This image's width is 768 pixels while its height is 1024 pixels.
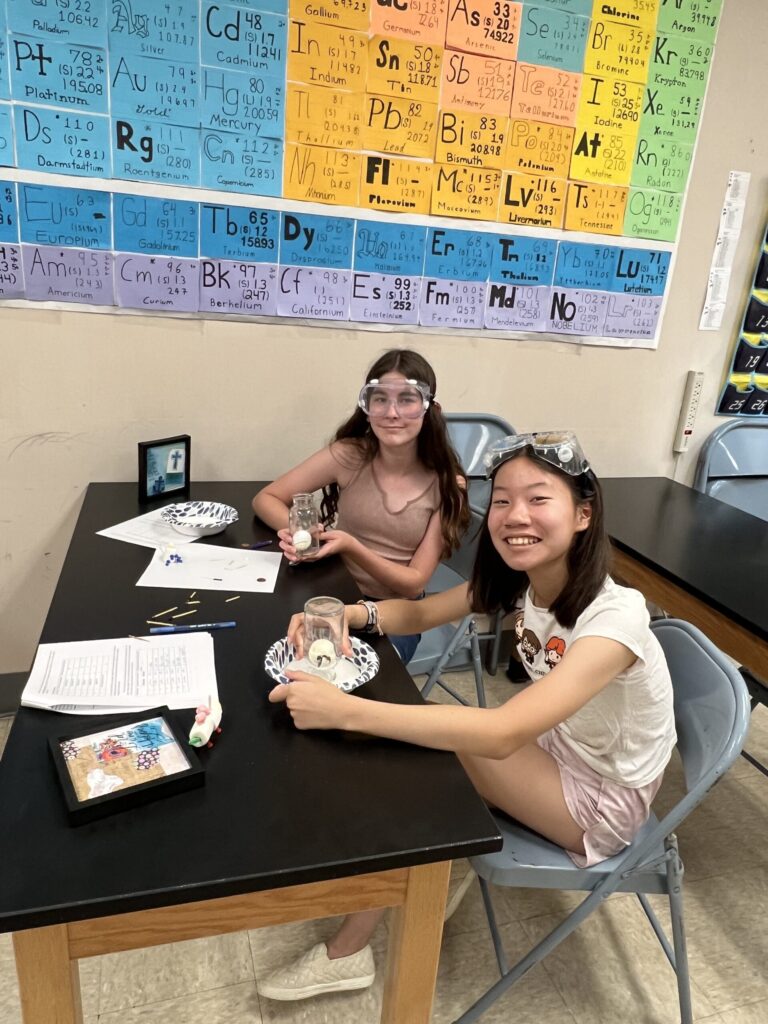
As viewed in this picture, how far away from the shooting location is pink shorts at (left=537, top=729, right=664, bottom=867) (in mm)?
1235

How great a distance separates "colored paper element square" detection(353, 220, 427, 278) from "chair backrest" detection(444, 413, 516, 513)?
0.52m

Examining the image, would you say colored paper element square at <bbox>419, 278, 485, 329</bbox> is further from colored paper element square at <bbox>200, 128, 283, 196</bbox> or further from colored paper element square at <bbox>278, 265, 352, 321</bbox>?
colored paper element square at <bbox>200, 128, 283, 196</bbox>

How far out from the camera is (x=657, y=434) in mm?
2814

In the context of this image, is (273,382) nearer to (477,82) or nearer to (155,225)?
(155,225)

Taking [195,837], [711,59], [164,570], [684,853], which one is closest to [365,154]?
[711,59]

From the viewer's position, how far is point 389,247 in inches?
88.4

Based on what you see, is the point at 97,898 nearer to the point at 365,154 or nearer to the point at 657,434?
the point at 365,154

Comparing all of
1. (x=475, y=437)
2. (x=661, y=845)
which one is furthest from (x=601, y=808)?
(x=475, y=437)

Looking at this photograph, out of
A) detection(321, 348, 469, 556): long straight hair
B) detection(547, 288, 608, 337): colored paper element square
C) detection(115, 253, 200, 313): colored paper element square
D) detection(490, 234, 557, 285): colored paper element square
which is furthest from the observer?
detection(547, 288, 608, 337): colored paper element square

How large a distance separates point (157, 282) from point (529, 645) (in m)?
1.51

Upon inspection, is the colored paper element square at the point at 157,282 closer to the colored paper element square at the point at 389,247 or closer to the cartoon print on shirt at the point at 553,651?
the colored paper element square at the point at 389,247

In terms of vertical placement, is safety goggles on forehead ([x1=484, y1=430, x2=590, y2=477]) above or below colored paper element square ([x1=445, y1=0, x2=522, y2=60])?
below

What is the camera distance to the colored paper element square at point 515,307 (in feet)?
7.90

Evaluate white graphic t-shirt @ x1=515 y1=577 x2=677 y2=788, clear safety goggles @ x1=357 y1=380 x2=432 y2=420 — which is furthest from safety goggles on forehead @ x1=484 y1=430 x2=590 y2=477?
clear safety goggles @ x1=357 y1=380 x2=432 y2=420
